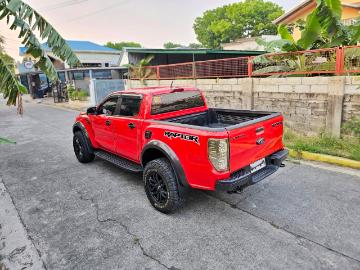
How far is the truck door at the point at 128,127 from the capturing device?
442 cm

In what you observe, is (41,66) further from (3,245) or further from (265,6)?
(265,6)

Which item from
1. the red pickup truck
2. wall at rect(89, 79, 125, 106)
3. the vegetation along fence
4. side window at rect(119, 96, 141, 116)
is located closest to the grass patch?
the vegetation along fence

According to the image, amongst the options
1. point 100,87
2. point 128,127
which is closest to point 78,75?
point 100,87

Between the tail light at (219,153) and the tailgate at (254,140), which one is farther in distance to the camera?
the tailgate at (254,140)

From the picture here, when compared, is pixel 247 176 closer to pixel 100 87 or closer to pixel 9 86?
pixel 9 86

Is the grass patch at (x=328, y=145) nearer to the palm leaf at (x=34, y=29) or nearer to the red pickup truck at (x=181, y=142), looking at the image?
the red pickup truck at (x=181, y=142)

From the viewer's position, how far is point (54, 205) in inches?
171

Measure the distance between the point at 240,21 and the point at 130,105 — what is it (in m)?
56.3

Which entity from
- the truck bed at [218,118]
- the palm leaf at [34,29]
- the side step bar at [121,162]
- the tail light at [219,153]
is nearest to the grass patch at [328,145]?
the truck bed at [218,118]

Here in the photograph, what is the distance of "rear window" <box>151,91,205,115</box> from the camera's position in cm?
441

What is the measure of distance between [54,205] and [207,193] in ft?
8.34

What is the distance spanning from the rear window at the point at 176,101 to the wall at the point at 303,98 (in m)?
3.19

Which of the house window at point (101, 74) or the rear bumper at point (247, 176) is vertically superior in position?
the house window at point (101, 74)

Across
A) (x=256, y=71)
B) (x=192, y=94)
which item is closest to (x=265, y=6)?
(x=256, y=71)
